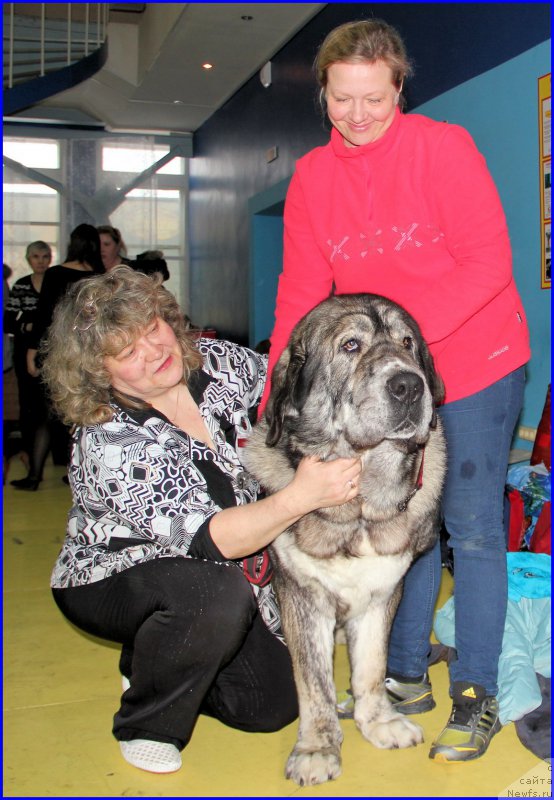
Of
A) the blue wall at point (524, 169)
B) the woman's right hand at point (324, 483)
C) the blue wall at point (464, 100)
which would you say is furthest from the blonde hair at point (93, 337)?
the blue wall at point (524, 169)

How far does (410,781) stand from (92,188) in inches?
373

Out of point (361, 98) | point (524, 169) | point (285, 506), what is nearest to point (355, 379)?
point (285, 506)

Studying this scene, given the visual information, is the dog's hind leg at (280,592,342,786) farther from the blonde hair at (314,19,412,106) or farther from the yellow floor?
the blonde hair at (314,19,412,106)

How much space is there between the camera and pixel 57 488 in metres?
4.77

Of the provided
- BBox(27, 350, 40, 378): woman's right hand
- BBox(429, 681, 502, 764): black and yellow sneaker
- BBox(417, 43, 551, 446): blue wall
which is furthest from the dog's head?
BBox(27, 350, 40, 378): woman's right hand

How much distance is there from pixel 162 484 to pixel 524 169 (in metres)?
2.33

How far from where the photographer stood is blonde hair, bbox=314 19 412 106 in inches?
57.0

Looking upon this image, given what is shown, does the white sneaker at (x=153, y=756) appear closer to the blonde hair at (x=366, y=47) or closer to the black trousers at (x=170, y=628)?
the black trousers at (x=170, y=628)

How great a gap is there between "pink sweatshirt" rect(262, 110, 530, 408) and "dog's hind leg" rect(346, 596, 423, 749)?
1.67ft

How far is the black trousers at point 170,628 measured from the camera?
5.01ft

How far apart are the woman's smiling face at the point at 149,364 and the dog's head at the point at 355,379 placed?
250 millimetres

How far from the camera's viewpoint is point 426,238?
157cm

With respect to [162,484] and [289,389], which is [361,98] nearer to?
[289,389]

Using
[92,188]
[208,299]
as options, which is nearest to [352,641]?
[208,299]
